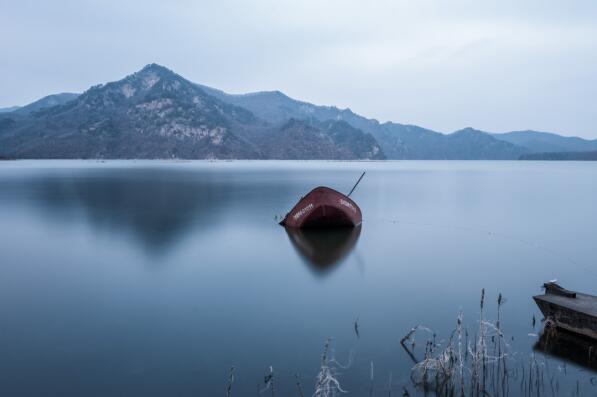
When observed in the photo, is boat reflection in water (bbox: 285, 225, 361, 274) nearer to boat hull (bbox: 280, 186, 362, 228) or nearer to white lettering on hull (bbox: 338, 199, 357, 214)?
boat hull (bbox: 280, 186, 362, 228)

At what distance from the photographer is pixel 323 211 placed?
26.9 metres

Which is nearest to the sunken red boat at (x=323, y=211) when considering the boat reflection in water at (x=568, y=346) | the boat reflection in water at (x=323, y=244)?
the boat reflection in water at (x=323, y=244)

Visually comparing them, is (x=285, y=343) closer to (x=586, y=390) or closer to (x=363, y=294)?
(x=363, y=294)

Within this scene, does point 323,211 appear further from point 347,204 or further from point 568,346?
point 568,346

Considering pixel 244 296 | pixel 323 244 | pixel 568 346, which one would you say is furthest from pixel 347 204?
pixel 568 346

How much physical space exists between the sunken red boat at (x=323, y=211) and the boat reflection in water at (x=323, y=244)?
54cm

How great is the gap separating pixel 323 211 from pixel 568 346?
1789 centimetres

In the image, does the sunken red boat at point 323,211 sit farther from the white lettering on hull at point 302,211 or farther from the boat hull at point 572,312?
the boat hull at point 572,312

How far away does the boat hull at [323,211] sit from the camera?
26391 mm

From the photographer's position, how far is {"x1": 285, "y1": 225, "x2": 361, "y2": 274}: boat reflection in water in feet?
66.5

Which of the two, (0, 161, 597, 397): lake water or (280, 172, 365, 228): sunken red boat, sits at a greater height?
(280, 172, 365, 228): sunken red boat

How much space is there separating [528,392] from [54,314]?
42.3 feet

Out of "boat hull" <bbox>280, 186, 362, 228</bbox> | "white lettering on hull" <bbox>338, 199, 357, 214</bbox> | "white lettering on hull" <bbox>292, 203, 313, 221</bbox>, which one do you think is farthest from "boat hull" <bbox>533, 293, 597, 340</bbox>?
"white lettering on hull" <bbox>292, 203, 313, 221</bbox>

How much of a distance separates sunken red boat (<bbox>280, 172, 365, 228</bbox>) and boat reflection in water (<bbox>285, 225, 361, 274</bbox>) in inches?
21.2
